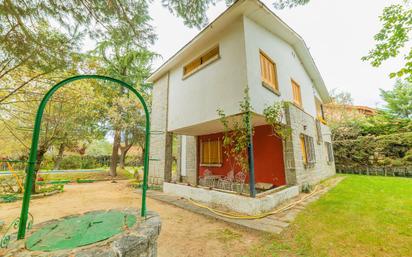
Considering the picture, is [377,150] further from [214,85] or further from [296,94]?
[214,85]

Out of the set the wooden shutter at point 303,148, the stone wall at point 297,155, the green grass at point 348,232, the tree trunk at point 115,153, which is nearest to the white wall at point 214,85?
the stone wall at point 297,155

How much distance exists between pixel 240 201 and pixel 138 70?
501 inches

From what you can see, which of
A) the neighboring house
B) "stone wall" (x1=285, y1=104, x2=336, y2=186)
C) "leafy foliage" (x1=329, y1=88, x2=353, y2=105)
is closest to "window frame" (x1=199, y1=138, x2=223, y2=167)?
"stone wall" (x1=285, y1=104, x2=336, y2=186)

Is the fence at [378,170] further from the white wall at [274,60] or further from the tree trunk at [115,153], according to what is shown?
the tree trunk at [115,153]

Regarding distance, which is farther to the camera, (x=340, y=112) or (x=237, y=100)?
(x=340, y=112)

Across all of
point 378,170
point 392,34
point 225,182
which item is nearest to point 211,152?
point 225,182

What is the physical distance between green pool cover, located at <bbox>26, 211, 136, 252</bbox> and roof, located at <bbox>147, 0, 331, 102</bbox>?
5660mm

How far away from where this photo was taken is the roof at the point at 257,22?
16.3ft

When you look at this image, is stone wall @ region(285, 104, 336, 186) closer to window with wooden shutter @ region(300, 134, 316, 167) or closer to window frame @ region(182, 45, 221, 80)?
window with wooden shutter @ region(300, 134, 316, 167)

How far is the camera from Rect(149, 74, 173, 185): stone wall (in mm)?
7497

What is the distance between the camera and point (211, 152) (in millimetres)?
8016

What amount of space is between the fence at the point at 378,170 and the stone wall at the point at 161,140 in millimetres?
13149

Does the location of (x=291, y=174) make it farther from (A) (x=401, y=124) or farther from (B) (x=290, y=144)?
(A) (x=401, y=124)

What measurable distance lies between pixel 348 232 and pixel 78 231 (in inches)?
174
